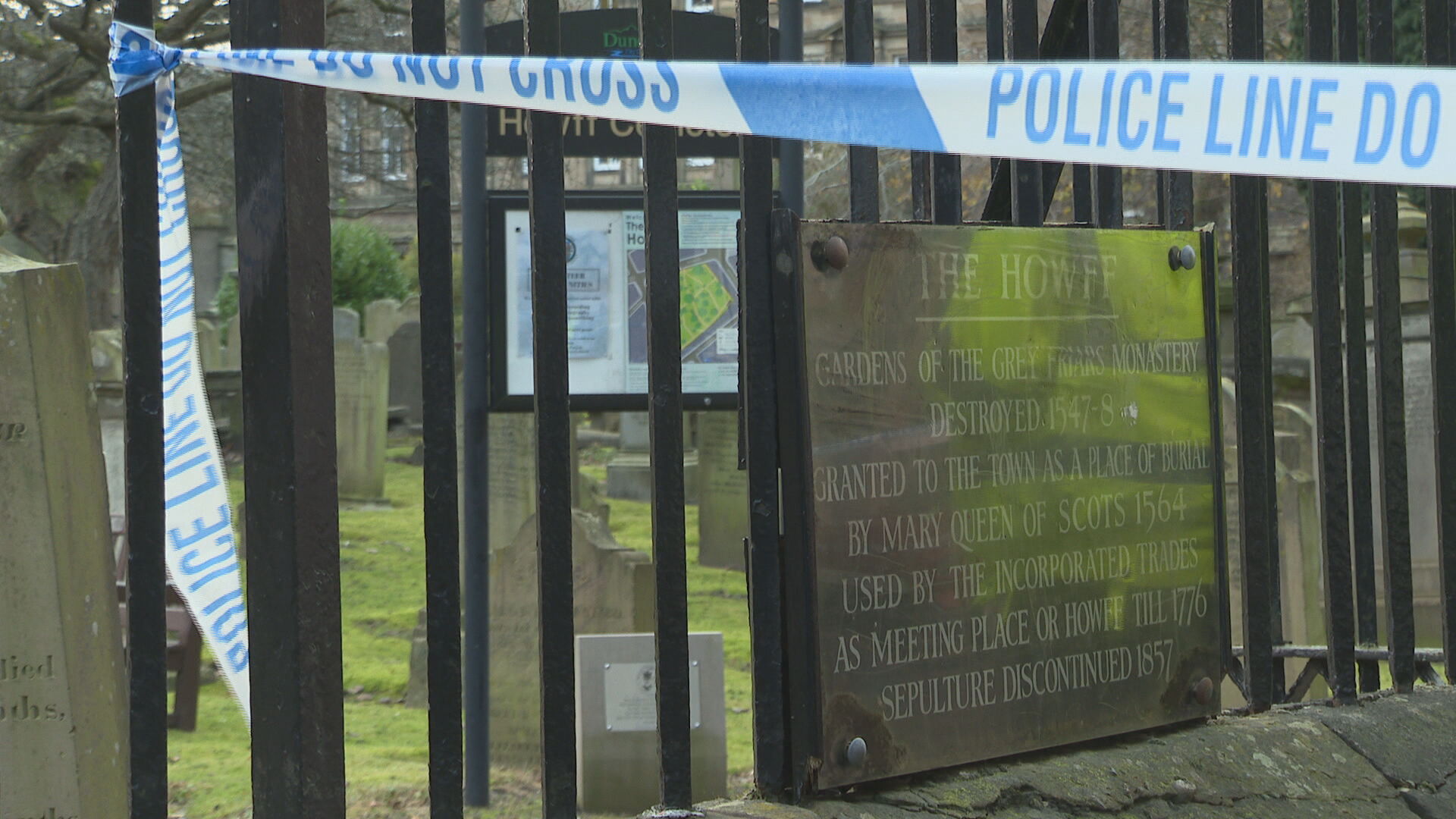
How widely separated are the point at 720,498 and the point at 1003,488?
8.57 m

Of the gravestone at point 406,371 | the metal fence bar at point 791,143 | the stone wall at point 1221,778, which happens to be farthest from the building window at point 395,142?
the stone wall at point 1221,778

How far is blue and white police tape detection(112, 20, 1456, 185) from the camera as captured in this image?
6.04 feet

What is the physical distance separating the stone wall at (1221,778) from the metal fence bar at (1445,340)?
29 cm

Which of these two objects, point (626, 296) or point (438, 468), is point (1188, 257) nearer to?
point (438, 468)

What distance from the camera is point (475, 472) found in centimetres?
496

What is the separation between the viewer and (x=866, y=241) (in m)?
2.27

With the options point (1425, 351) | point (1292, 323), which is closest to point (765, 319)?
point (1425, 351)

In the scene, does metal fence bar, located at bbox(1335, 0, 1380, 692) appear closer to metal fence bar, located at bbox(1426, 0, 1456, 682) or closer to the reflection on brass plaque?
metal fence bar, located at bbox(1426, 0, 1456, 682)

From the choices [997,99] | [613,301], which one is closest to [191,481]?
[997,99]

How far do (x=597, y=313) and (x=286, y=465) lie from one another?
3.34 meters

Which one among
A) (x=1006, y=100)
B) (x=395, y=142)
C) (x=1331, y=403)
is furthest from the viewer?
(x=395, y=142)

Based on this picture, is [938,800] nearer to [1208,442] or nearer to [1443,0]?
[1208,442]

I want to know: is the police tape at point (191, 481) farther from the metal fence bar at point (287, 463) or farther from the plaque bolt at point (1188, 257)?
the plaque bolt at point (1188, 257)

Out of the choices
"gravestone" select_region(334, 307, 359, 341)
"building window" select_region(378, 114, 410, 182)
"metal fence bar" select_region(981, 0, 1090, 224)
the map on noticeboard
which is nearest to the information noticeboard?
the map on noticeboard
